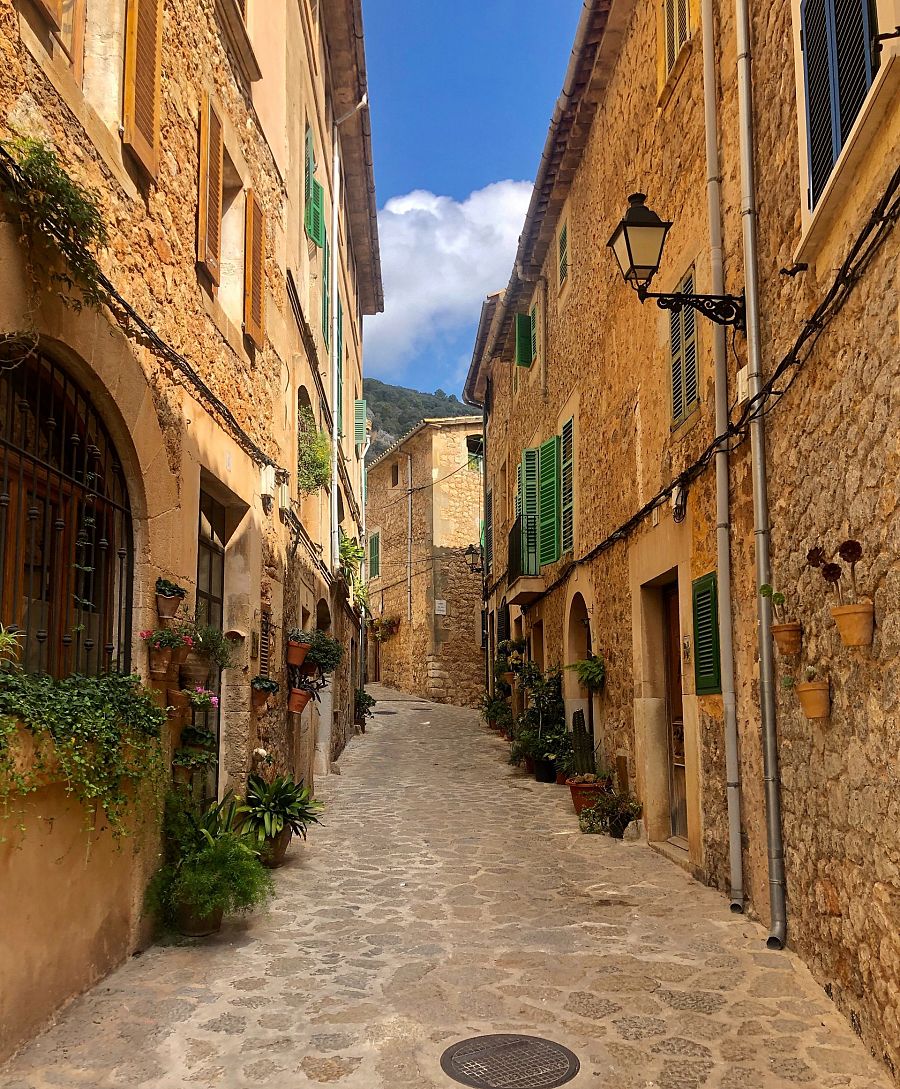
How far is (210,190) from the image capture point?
655 centimetres

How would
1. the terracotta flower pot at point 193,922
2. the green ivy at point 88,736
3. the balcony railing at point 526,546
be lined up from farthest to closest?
1. the balcony railing at point 526,546
2. the terracotta flower pot at point 193,922
3. the green ivy at point 88,736

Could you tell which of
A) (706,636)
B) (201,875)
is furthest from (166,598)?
(706,636)

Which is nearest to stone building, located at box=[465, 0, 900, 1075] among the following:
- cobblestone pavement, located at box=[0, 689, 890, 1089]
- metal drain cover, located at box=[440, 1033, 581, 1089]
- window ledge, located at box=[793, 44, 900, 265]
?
window ledge, located at box=[793, 44, 900, 265]

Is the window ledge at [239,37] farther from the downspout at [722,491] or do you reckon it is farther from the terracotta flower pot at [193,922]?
the terracotta flower pot at [193,922]

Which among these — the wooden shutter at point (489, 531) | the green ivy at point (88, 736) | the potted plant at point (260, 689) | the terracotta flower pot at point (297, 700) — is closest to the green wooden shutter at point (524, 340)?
the wooden shutter at point (489, 531)

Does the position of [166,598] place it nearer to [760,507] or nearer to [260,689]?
[260,689]

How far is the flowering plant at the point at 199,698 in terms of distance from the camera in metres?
5.52

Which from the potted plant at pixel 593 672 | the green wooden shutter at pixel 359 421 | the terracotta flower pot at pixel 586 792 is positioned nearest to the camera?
the terracotta flower pot at pixel 586 792

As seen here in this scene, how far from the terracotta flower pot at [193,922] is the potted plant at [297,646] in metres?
4.04

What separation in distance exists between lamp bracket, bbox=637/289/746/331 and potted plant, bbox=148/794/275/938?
4163 mm

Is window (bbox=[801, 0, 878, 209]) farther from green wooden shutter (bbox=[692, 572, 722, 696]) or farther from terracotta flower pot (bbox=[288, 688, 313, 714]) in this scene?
terracotta flower pot (bbox=[288, 688, 313, 714])

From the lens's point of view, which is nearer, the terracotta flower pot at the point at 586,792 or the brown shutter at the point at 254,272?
the brown shutter at the point at 254,272

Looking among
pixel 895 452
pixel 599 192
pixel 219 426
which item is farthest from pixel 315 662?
pixel 895 452

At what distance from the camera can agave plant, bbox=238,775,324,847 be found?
22.8ft
